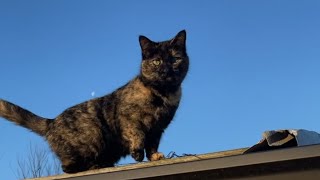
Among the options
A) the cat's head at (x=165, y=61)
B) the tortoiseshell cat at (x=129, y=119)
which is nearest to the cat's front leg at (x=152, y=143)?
the tortoiseshell cat at (x=129, y=119)

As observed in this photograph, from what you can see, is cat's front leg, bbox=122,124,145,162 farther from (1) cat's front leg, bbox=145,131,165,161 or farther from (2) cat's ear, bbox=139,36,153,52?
(2) cat's ear, bbox=139,36,153,52

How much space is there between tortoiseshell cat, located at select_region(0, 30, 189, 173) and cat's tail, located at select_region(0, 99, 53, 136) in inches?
0.6

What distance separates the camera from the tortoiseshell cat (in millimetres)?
5387

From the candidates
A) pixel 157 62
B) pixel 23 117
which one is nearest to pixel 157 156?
pixel 157 62

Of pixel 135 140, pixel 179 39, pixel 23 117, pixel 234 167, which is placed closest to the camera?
pixel 234 167

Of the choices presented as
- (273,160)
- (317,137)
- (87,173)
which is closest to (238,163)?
(273,160)

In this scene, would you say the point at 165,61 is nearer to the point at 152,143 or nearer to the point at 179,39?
the point at 179,39

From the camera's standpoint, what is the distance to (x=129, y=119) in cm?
538

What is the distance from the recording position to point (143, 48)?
19.3 feet

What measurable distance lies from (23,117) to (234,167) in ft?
9.98

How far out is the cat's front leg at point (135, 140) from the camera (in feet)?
17.3

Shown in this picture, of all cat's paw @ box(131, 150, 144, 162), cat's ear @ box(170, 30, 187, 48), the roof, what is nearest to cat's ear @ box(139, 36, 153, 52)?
cat's ear @ box(170, 30, 187, 48)

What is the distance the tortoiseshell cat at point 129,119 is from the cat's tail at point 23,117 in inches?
0.6

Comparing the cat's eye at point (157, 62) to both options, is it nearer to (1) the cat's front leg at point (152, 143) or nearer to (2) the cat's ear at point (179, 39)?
(2) the cat's ear at point (179, 39)
